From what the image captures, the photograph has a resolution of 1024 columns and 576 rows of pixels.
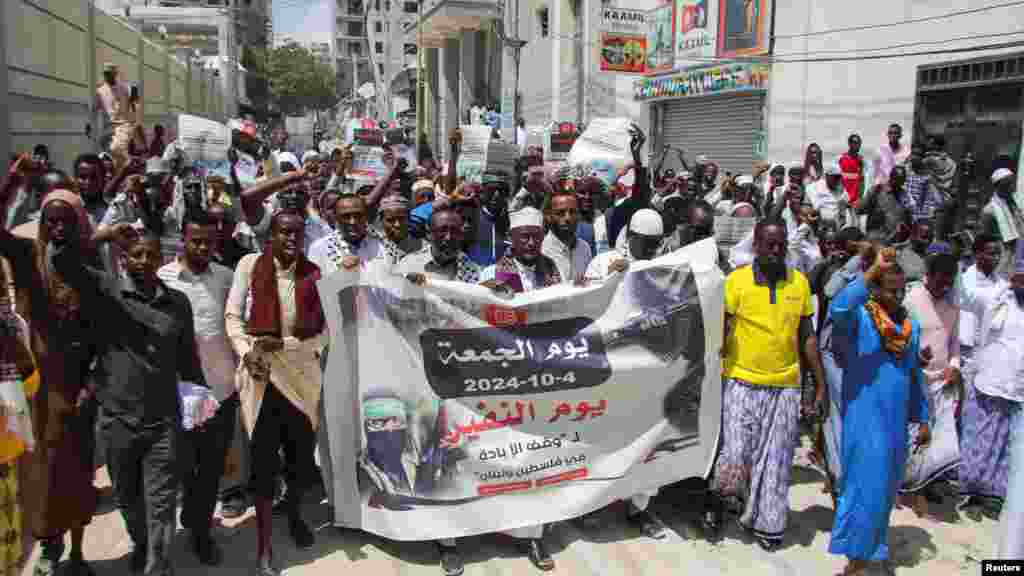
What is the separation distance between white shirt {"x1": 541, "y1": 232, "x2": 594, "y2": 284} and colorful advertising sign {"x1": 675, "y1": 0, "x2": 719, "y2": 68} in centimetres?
1157

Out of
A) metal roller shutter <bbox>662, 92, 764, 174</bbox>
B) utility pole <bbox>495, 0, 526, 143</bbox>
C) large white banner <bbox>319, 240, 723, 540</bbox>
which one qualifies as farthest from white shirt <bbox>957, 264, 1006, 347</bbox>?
utility pole <bbox>495, 0, 526, 143</bbox>

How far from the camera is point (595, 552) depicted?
174 inches

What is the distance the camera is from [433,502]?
13.9 feet

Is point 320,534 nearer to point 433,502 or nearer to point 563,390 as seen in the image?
point 433,502

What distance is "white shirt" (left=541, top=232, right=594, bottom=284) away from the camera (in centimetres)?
525

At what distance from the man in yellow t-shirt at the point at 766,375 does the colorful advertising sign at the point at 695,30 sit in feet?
40.3

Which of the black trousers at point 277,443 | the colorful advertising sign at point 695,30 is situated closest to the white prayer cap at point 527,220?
the black trousers at point 277,443

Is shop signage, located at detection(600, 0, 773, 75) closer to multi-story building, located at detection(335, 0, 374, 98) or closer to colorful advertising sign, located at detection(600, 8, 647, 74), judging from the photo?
colorful advertising sign, located at detection(600, 8, 647, 74)

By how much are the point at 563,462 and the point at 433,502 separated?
75cm

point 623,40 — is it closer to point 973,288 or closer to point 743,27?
point 743,27

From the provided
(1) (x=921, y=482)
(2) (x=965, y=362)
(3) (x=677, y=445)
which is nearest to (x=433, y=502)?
(3) (x=677, y=445)

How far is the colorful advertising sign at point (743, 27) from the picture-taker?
46.6 feet

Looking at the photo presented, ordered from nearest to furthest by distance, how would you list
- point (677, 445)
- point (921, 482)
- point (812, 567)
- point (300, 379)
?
1. point (300, 379)
2. point (812, 567)
3. point (677, 445)
4. point (921, 482)

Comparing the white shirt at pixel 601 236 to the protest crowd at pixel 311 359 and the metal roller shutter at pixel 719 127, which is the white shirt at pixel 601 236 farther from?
the metal roller shutter at pixel 719 127
